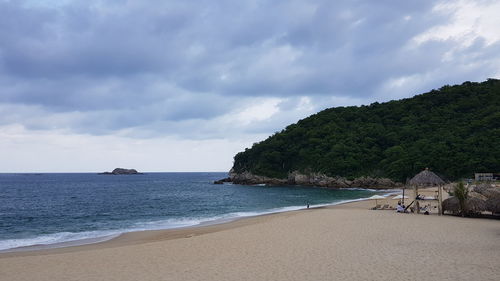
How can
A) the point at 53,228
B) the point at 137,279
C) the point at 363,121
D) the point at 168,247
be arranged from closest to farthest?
the point at 137,279, the point at 168,247, the point at 53,228, the point at 363,121

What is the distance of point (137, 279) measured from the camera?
9273 millimetres

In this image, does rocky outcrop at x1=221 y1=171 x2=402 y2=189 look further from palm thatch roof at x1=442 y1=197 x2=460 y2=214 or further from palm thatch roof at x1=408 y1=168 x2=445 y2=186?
palm thatch roof at x1=442 y1=197 x2=460 y2=214

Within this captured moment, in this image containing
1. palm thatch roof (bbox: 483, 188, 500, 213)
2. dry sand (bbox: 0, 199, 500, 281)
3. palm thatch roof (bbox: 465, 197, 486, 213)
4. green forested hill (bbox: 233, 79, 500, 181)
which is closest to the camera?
dry sand (bbox: 0, 199, 500, 281)

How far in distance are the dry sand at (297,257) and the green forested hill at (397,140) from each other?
44083 mm

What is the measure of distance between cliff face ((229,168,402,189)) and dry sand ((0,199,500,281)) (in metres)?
45.5

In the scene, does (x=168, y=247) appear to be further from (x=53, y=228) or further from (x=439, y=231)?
(x=53, y=228)

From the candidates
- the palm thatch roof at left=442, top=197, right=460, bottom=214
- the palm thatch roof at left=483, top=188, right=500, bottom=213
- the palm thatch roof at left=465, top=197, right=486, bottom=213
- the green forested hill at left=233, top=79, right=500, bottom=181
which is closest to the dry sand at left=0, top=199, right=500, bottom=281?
the palm thatch roof at left=483, top=188, right=500, bottom=213

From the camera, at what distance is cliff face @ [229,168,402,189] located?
61.5m

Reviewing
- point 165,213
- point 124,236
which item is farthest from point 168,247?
point 165,213

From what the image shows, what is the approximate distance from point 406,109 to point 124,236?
78.4m

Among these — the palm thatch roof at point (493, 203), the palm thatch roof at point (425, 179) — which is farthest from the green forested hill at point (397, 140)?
the palm thatch roof at point (493, 203)

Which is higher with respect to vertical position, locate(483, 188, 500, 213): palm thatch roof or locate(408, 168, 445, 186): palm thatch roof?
locate(408, 168, 445, 186): palm thatch roof

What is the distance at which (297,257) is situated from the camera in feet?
36.6

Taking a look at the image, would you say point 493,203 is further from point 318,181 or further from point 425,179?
point 318,181
